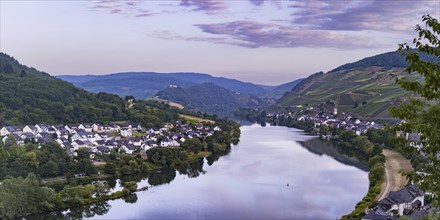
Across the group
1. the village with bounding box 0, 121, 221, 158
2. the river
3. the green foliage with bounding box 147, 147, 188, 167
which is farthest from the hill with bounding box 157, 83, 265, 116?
the green foliage with bounding box 147, 147, 188, 167

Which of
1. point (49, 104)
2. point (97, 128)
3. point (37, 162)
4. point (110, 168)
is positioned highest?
point (49, 104)

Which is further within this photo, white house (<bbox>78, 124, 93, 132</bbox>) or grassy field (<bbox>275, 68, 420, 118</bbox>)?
grassy field (<bbox>275, 68, 420, 118</bbox>)

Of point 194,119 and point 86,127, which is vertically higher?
point 194,119

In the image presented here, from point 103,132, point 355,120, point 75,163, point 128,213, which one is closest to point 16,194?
point 128,213

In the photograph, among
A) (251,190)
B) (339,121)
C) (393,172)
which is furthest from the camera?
(339,121)

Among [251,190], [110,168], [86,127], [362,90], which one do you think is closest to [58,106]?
[86,127]

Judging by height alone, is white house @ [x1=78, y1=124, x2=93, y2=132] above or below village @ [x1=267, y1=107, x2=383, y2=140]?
below

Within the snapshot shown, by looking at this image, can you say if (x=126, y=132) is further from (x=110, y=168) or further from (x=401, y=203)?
(x=401, y=203)

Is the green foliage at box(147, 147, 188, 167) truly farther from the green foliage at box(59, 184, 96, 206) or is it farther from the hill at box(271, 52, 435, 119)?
the hill at box(271, 52, 435, 119)
